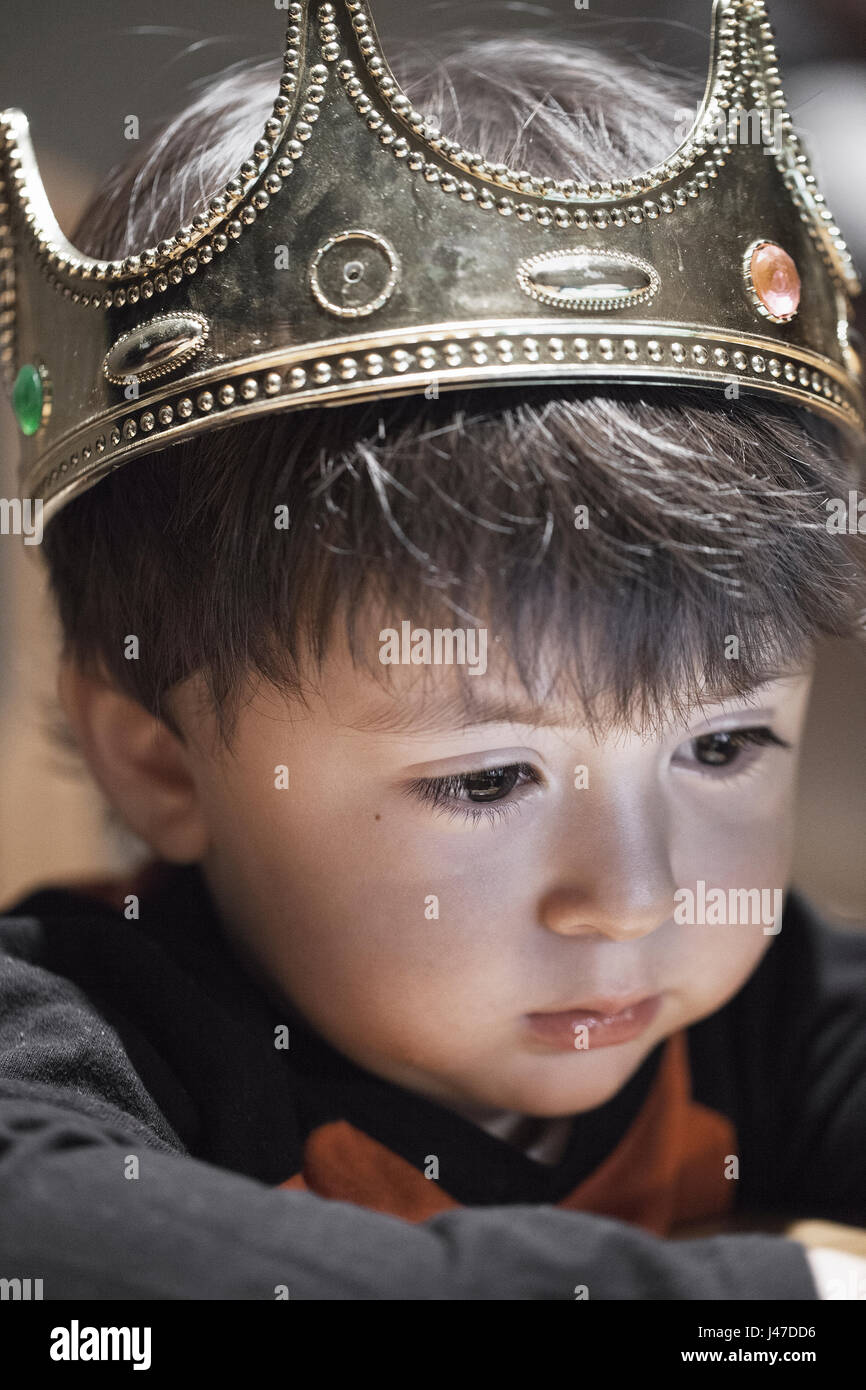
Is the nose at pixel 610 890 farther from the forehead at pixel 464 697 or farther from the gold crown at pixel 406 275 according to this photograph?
the gold crown at pixel 406 275

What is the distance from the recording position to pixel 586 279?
43cm

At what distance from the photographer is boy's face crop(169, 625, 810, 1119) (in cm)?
45

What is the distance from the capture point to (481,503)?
0.42 metres

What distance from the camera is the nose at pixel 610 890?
17.9 inches

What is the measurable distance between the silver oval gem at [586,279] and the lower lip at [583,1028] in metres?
0.28

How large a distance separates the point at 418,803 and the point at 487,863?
35 millimetres

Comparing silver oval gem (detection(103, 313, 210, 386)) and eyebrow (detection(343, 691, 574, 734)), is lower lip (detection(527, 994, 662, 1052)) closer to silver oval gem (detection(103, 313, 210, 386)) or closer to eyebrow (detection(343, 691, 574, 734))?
eyebrow (detection(343, 691, 574, 734))

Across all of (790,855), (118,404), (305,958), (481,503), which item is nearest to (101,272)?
(118,404)

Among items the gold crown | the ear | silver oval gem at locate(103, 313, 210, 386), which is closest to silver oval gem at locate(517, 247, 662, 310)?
the gold crown

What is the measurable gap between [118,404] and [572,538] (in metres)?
0.18

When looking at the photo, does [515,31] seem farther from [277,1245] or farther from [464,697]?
[277,1245]

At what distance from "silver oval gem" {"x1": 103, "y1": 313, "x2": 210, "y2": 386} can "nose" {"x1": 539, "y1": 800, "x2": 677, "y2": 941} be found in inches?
9.2

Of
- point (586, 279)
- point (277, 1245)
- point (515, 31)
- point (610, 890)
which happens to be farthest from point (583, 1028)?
point (515, 31)
